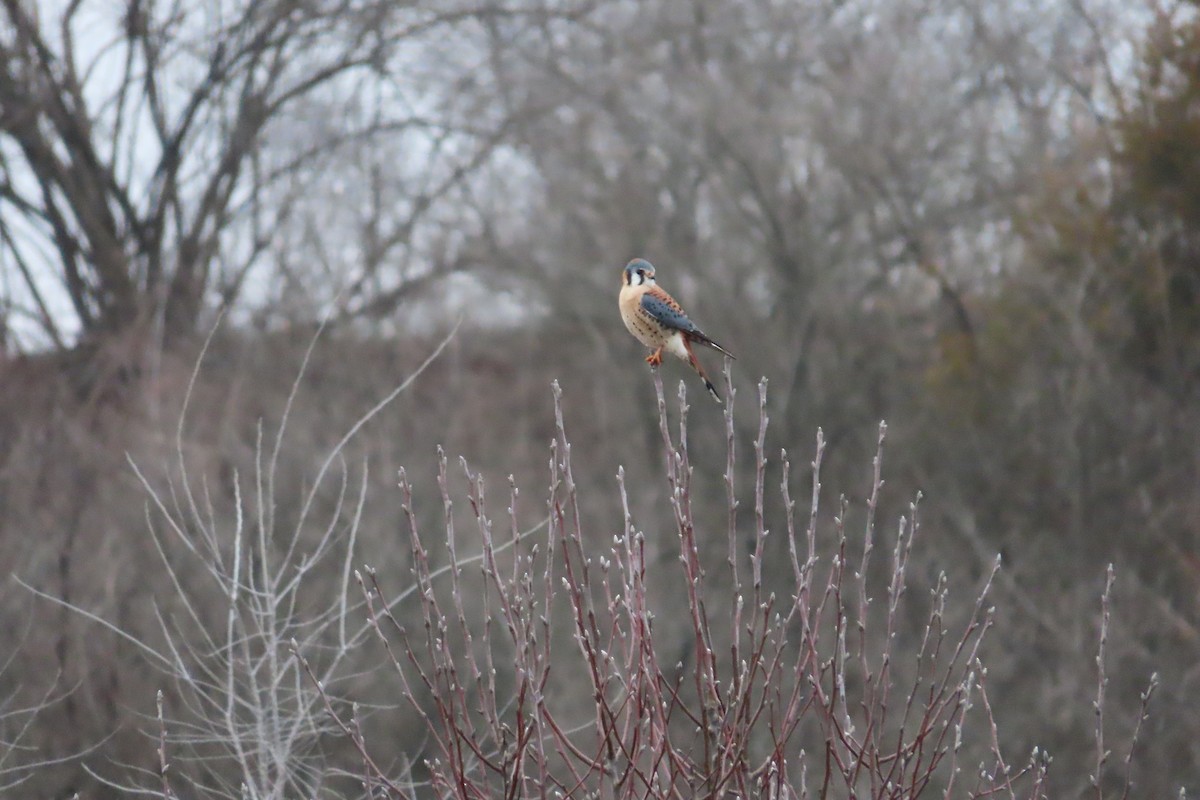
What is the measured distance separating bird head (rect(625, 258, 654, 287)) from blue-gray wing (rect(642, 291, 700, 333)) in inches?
5.2

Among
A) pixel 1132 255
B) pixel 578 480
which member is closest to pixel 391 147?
pixel 578 480

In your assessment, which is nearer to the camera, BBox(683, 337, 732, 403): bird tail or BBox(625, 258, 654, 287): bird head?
BBox(683, 337, 732, 403): bird tail

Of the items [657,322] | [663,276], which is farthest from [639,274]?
[663,276]

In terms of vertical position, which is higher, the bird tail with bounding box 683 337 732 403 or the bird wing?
the bird wing

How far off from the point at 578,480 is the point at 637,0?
24.2ft

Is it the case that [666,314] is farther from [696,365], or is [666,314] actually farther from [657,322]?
[696,365]

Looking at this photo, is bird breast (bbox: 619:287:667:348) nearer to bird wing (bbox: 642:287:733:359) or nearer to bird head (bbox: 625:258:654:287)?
A: bird wing (bbox: 642:287:733:359)

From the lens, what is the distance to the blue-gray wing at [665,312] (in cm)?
336

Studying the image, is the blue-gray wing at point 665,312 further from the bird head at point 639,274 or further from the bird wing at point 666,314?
the bird head at point 639,274

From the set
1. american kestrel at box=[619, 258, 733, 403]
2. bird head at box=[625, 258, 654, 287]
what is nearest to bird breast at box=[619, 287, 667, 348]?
american kestrel at box=[619, 258, 733, 403]

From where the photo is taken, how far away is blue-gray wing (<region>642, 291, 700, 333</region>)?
336 cm

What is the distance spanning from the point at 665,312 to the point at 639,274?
22 centimetres

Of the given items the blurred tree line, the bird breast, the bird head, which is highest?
the blurred tree line

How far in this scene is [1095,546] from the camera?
19766 millimetres
